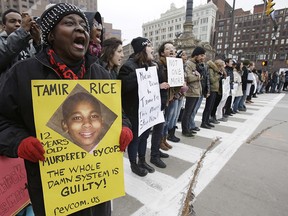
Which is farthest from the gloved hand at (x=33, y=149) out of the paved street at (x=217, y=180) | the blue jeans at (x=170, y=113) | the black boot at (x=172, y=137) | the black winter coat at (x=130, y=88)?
the black boot at (x=172, y=137)

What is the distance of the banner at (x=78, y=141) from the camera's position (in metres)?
1.16

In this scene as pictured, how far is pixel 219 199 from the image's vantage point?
2.61m

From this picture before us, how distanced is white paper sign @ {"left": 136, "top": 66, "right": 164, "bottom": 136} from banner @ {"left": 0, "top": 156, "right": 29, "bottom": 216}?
147cm

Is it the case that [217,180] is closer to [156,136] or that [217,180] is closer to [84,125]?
[156,136]

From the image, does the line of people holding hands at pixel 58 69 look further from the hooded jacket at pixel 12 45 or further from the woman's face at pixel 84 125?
the woman's face at pixel 84 125

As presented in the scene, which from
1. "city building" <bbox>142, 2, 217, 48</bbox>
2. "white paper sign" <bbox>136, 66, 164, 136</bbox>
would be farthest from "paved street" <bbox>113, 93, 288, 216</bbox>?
"city building" <bbox>142, 2, 217, 48</bbox>

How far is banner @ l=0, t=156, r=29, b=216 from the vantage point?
173cm

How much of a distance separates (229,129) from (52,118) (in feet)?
18.1

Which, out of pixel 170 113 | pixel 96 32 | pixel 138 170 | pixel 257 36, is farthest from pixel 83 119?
pixel 257 36

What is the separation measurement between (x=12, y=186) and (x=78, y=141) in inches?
43.1

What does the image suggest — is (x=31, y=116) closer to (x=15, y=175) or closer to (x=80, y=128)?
(x=80, y=128)

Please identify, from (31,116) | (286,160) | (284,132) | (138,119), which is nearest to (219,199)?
(138,119)

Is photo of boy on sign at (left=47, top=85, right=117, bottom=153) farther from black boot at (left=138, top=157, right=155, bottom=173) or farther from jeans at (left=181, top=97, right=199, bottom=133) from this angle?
jeans at (left=181, top=97, right=199, bottom=133)

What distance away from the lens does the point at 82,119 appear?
4.06 ft
